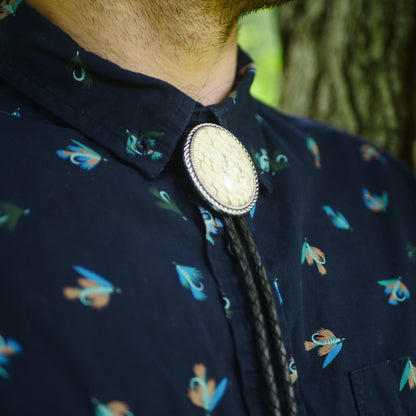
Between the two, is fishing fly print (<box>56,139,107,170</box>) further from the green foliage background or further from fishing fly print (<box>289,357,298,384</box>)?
the green foliage background

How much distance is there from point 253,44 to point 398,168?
11.1ft

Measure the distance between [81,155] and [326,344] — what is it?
1.82 feet

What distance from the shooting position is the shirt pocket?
79 centimetres

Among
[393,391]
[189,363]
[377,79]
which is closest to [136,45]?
[189,363]

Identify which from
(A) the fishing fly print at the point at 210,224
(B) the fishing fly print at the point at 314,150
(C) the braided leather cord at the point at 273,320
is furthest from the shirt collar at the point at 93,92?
(B) the fishing fly print at the point at 314,150

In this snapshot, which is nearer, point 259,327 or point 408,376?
point 259,327

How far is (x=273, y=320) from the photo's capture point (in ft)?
2.23

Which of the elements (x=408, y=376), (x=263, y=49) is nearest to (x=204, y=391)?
(x=408, y=376)

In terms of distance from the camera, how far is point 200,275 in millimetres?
679

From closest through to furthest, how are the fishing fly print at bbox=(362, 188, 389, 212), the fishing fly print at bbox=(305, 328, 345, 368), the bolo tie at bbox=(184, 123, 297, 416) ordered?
1. the bolo tie at bbox=(184, 123, 297, 416)
2. the fishing fly print at bbox=(305, 328, 345, 368)
3. the fishing fly print at bbox=(362, 188, 389, 212)

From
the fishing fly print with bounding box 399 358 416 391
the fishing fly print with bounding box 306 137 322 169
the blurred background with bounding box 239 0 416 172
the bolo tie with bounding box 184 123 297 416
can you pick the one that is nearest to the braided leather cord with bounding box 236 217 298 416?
the bolo tie with bounding box 184 123 297 416

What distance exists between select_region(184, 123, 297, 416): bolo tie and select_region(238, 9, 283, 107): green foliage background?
3296 millimetres

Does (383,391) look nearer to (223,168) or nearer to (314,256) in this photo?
(314,256)

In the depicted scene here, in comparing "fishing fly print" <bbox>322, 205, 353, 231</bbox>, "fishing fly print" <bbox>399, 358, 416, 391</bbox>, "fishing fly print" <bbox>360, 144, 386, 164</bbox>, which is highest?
"fishing fly print" <bbox>322, 205, 353, 231</bbox>
